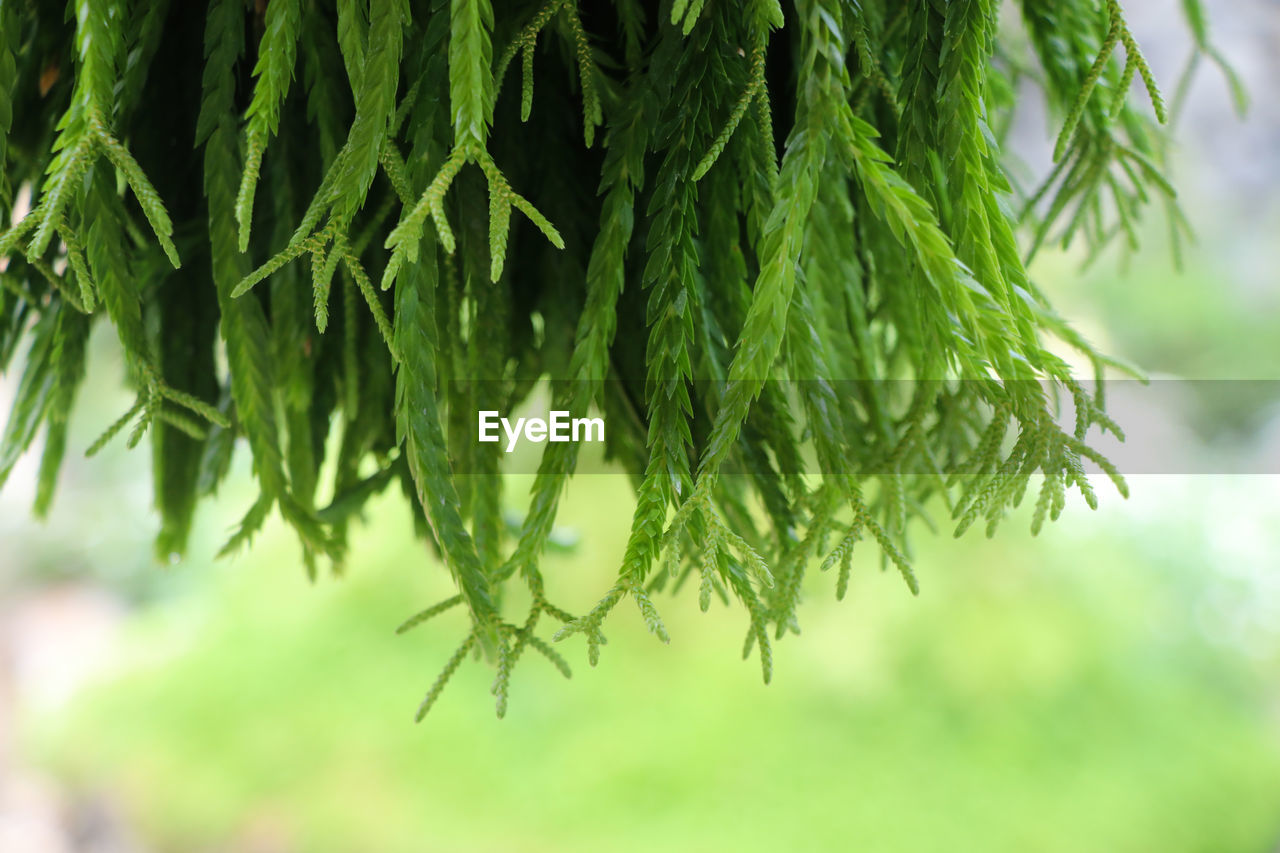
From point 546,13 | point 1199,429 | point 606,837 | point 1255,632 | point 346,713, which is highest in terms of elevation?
point 546,13

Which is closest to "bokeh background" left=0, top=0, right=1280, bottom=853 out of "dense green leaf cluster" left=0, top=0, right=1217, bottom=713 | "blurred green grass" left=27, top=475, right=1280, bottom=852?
"blurred green grass" left=27, top=475, right=1280, bottom=852

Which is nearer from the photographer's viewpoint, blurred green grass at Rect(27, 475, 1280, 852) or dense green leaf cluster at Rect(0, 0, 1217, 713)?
dense green leaf cluster at Rect(0, 0, 1217, 713)

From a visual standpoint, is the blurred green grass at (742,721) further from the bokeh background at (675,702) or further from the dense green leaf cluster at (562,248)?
the dense green leaf cluster at (562,248)

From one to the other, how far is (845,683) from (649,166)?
1.42 metres

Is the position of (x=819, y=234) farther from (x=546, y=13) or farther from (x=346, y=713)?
(x=346, y=713)

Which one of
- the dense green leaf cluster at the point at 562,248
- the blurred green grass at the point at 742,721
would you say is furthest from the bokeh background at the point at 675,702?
the dense green leaf cluster at the point at 562,248

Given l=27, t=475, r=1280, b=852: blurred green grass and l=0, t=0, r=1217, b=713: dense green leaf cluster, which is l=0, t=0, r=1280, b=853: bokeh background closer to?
l=27, t=475, r=1280, b=852: blurred green grass

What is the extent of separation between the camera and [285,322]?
38 cm

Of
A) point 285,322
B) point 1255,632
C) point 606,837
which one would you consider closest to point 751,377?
point 285,322

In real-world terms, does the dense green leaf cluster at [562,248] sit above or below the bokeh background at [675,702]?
above

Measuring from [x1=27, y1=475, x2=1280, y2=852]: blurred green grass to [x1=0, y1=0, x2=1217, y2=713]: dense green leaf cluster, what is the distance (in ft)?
3.82

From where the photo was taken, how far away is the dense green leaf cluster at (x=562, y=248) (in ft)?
0.89

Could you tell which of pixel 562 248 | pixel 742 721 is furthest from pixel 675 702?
pixel 562 248

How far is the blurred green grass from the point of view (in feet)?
4.83
